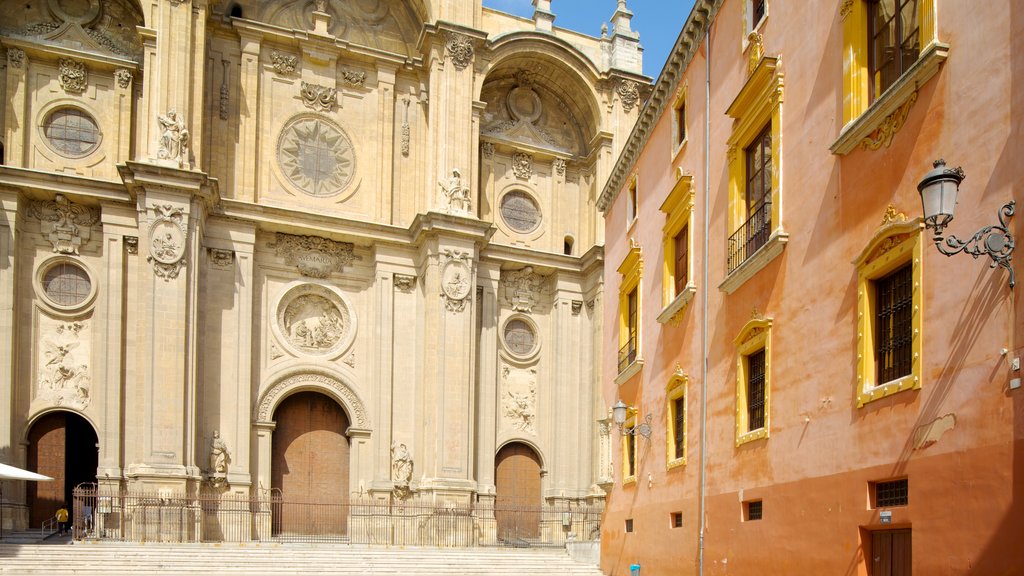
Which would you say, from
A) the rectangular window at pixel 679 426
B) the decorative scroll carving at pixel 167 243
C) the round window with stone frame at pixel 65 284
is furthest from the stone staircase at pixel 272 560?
the round window with stone frame at pixel 65 284

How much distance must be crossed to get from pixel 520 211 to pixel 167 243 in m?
13.6

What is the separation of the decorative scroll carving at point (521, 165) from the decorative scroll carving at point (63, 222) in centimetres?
1523

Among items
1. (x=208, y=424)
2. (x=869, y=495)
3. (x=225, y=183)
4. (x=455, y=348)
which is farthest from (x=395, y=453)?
(x=869, y=495)

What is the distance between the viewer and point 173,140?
26781 mm

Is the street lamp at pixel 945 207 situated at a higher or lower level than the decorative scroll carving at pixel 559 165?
lower

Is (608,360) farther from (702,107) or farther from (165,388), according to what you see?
(165,388)

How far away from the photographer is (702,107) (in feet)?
54.1

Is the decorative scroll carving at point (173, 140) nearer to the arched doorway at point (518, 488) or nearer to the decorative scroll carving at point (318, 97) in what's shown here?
the decorative scroll carving at point (318, 97)

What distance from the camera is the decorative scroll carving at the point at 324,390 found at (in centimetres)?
2917

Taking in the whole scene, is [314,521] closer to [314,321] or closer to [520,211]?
[314,321]

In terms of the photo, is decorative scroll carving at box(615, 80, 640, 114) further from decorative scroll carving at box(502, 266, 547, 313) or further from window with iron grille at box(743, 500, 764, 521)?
window with iron grille at box(743, 500, 764, 521)

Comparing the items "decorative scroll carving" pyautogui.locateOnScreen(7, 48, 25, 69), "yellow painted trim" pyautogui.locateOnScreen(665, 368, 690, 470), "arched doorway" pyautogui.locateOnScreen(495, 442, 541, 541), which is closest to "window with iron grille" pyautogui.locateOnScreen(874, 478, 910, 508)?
"yellow painted trim" pyautogui.locateOnScreen(665, 368, 690, 470)

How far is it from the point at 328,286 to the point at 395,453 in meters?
6.22

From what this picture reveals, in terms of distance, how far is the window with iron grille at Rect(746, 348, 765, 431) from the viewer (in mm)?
13266
